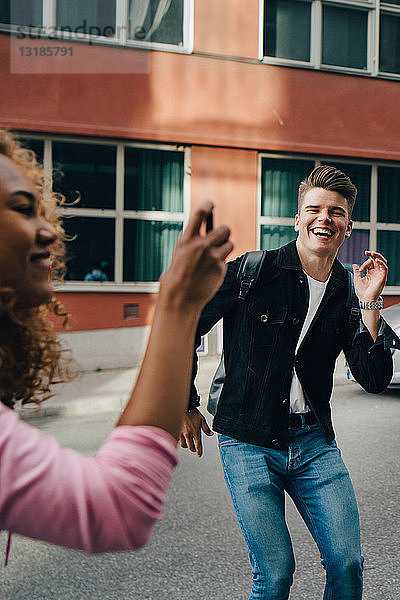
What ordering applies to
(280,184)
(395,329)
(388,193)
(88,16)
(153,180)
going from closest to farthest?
(395,329)
(88,16)
(153,180)
(280,184)
(388,193)

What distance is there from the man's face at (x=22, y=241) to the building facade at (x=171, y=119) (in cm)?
995

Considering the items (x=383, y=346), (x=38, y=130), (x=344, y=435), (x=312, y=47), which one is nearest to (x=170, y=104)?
(x=38, y=130)

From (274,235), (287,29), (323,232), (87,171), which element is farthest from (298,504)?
(287,29)

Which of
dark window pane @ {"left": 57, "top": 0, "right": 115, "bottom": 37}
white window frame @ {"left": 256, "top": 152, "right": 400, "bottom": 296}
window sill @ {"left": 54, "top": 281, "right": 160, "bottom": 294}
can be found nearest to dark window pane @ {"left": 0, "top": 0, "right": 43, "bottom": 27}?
dark window pane @ {"left": 57, "top": 0, "right": 115, "bottom": 37}

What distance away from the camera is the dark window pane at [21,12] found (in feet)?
35.5

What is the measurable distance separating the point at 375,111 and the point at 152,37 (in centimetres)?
439

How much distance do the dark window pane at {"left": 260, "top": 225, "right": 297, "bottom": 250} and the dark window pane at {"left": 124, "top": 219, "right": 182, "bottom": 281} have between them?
1607 mm

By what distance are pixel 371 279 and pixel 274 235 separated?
Answer: 10.1 metres

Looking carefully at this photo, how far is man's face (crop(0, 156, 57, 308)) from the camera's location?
3.44 ft

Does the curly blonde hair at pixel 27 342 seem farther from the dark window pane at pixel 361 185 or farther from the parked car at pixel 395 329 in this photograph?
the dark window pane at pixel 361 185

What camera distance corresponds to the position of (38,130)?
11.0 metres

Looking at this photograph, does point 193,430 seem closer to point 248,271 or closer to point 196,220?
point 248,271

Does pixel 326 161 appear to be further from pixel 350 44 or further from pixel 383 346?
pixel 383 346

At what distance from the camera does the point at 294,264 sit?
8.76 feet
